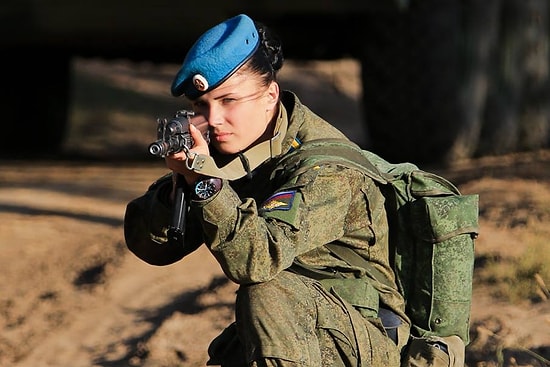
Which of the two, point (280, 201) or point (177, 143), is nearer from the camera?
point (177, 143)

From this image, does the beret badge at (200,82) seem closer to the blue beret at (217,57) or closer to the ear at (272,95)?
the blue beret at (217,57)

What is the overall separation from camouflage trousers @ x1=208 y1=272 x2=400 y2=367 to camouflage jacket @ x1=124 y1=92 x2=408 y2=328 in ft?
0.25

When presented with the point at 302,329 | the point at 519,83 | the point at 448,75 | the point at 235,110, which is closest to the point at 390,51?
the point at 448,75

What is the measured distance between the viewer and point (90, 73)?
1686 centimetres

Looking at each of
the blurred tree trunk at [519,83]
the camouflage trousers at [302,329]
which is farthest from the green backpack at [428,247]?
the blurred tree trunk at [519,83]

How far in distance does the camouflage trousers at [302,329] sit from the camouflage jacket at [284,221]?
76 millimetres

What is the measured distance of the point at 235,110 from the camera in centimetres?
301

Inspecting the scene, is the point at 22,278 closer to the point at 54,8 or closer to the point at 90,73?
the point at 54,8

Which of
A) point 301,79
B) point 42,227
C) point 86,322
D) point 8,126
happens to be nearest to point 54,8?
point 8,126

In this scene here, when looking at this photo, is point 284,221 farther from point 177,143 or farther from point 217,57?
point 217,57

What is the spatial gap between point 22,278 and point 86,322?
1.83 feet

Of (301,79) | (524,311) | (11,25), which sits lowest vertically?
(301,79)

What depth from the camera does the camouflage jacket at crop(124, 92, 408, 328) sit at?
279 cm

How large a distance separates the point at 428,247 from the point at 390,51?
17.2 ft
